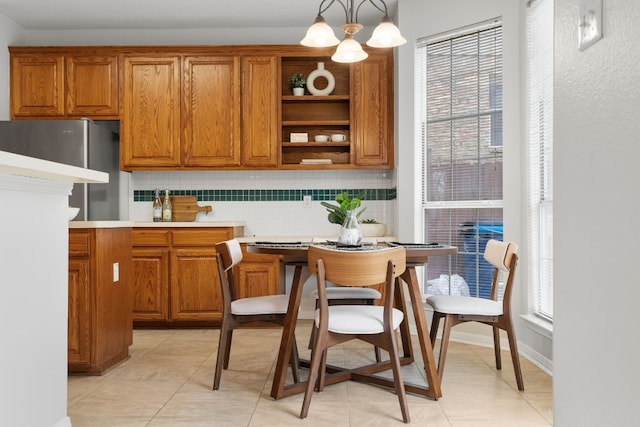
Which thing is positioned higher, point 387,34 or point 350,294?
point 387,34

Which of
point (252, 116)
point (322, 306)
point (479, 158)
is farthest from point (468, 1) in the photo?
point (322, 306)

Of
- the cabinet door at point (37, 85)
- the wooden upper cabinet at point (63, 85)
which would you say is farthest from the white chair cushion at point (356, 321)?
the cabinet door at point (37, 85)

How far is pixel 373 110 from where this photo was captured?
15.4 feet

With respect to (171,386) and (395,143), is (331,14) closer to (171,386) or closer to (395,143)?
(395,143)

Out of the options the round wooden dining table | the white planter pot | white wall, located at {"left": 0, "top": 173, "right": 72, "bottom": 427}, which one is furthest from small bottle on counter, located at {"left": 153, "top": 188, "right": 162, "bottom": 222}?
white wall, located at {"left": 0, "top": 173, "right": 72, "bottom": 427}

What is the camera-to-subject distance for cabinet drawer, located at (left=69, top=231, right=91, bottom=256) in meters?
3.11

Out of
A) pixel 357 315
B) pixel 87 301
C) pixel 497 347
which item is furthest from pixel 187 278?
pixel 497 347

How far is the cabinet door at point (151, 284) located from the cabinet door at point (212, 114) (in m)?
0.92

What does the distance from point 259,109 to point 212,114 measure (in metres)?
0.44

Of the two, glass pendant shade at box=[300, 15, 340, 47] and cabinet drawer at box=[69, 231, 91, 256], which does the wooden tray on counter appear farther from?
glass pendant shade at box=[300, 15, 340, 47]

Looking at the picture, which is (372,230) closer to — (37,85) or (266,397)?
(266,397)

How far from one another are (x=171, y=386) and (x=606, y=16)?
278 centimetres

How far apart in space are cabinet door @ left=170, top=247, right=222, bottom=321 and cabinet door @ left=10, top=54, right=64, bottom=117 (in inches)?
72.8

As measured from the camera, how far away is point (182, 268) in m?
4.48
